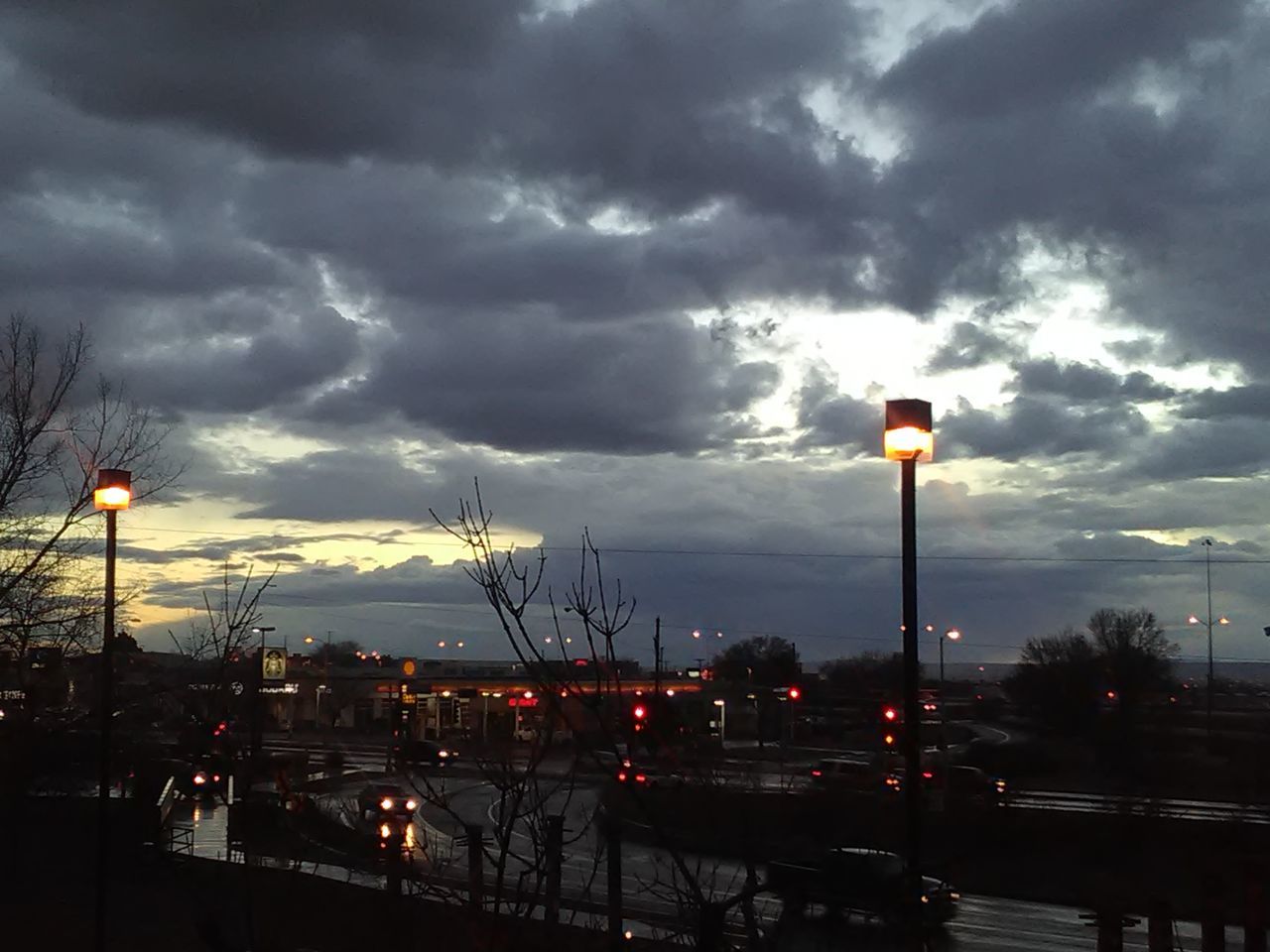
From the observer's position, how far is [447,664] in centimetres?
14038

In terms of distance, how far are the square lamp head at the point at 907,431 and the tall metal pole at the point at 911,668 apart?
0.38 ft

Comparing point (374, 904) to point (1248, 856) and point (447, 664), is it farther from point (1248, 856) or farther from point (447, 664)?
point (447, 664)

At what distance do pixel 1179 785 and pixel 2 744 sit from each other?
4090 cm

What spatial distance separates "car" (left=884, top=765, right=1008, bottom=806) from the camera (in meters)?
36.0

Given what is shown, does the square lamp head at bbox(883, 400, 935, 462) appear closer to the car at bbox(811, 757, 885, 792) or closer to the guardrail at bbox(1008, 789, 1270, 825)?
the car at bbox(811, 757, 885, 792)

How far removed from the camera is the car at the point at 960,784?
1419 inches

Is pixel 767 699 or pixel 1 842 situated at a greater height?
pixel 767 699

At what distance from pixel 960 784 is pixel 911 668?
3469 cm

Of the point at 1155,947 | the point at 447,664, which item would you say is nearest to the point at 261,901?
the point at 1155,947

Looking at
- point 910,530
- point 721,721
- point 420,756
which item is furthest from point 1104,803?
point 910,530

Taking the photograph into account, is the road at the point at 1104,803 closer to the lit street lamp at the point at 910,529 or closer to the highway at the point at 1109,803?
the highway at the point at 1109,803

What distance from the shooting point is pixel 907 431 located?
9.62m

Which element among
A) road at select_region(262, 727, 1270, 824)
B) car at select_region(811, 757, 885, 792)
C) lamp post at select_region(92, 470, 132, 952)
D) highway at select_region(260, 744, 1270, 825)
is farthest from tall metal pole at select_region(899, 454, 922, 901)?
Answer: car at select_region(811, 757, 885, 792)

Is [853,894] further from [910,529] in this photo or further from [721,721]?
[721,721]
